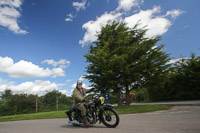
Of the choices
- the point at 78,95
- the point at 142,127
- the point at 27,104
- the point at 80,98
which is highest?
the point at 78,95

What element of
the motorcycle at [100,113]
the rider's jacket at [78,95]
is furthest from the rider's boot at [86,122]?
the rider's jacket at [78,95]

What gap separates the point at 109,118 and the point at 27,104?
18.5m

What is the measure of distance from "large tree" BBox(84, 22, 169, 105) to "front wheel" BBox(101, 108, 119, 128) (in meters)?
7.21

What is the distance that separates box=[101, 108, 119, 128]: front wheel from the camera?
4.15 m

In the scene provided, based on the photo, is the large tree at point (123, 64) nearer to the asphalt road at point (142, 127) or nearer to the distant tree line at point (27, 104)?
the asphalt road at point (142, 127)

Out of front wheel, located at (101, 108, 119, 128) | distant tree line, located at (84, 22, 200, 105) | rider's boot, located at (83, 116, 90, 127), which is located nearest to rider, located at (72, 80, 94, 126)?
rider's boot, located at (83, 116, 90, 127)

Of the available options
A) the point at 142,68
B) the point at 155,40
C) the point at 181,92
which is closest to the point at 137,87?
the point at 142,68

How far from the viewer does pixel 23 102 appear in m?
18.5

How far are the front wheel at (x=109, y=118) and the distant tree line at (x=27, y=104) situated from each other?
15542mm

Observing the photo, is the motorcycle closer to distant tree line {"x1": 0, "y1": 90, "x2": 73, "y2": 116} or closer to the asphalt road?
the asphalt road

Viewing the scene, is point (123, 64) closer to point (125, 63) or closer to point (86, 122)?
point (125, 63)

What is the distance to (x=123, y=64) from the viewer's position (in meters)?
12.0

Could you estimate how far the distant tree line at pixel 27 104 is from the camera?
17.7 m

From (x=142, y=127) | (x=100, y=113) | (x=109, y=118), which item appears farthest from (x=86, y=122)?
(x=142, y=127)
